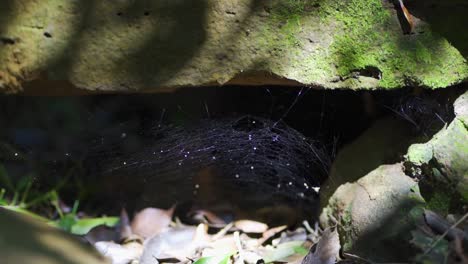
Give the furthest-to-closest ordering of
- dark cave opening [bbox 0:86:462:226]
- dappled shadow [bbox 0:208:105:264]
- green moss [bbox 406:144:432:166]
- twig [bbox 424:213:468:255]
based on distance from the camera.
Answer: dark cave opening [bbox 0:86:462:226] → green moss [bbox 406:144:432:166] → twig [bbox 424:213:468:255] → dappled shadow [bbox 0:208:105:264]

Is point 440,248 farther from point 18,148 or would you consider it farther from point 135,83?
point 18,148

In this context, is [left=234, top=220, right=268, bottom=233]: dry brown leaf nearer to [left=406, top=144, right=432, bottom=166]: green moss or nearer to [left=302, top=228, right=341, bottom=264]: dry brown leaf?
[left=302, top=228, right=341, bottom=264]: dry brown leaf

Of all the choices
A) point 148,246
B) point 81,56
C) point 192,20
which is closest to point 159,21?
point 192,20

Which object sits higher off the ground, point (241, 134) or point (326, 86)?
point (326, 86)

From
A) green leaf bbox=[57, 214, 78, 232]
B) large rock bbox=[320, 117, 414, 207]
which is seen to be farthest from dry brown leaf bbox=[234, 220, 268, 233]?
green leaf bbox=[57, 214, 78, 232]

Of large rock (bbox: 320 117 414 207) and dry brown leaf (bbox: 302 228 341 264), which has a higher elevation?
large rock (bbox: 320 117 414 207)
